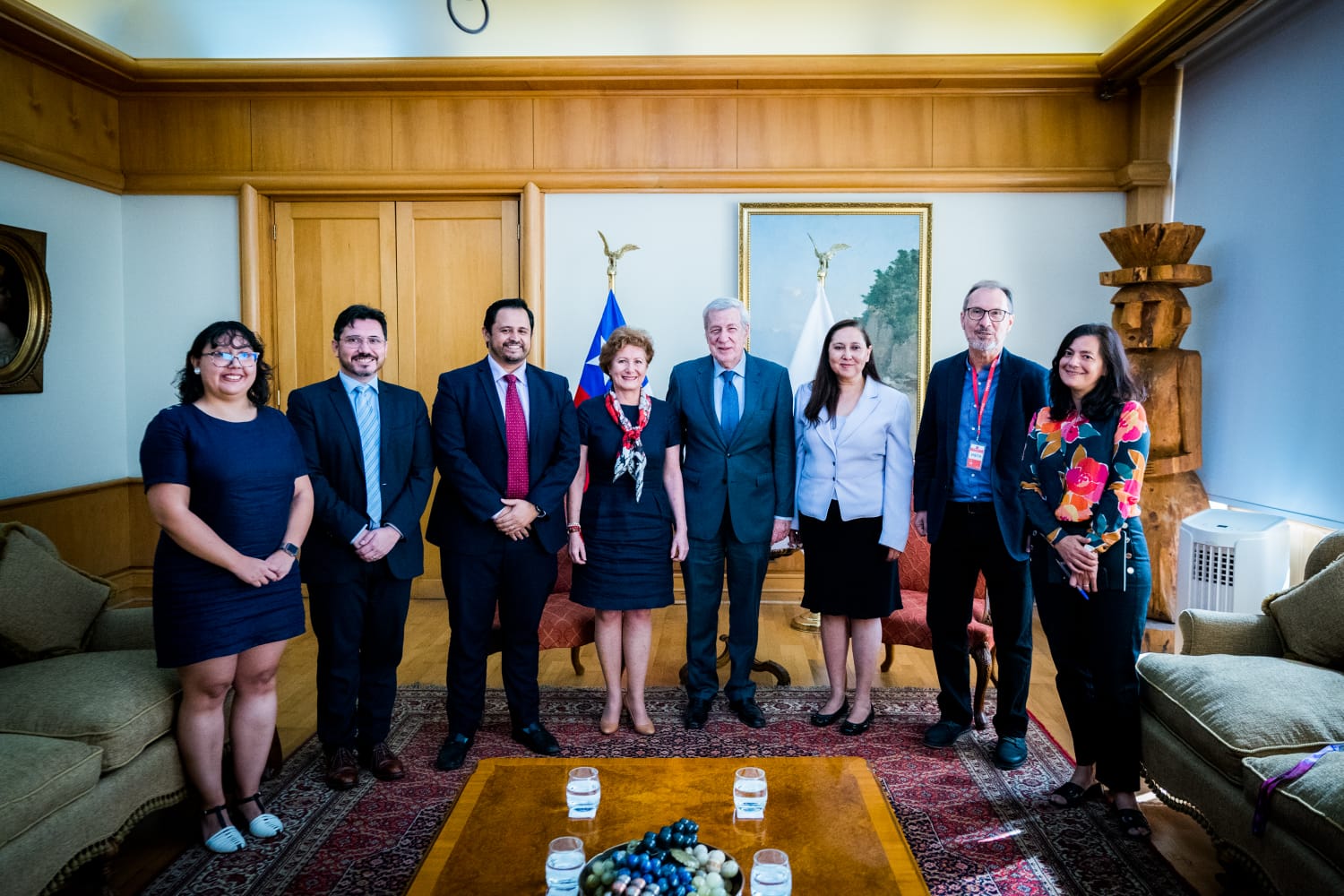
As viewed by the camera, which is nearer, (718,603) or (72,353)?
(718,603)

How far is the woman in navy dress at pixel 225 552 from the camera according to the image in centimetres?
246

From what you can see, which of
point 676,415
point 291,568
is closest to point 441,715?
point 291,568

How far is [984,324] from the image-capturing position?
304 centimetres

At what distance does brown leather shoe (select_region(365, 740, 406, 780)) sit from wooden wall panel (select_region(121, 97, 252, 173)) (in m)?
3.75

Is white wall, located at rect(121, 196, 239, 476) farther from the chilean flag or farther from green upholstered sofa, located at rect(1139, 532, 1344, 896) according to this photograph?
green upholstered sofa, located at rect(1139, 532, 1344, 896)

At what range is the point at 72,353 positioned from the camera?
4957mm

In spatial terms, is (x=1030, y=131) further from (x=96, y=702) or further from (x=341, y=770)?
(x=96, y=702)

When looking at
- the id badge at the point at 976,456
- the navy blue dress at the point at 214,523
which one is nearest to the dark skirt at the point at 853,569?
the id badge at the point at 976,456

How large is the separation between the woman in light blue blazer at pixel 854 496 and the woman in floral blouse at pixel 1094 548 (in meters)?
0.52

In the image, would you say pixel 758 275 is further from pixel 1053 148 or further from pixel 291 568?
pixel 291 568

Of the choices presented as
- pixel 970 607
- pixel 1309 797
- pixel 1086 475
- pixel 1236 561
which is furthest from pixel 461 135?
pixel 1309 797

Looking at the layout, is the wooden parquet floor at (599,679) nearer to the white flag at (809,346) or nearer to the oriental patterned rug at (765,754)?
the oriental patterned rug at (765,754)

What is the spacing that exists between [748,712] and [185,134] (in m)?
4.61

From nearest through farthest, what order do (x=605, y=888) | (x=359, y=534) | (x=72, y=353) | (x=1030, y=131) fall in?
1. (x=605, y=888)
2. (x=359, y=534)
3. (x=72, y=353)
4. (x=1030, y=131)
